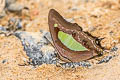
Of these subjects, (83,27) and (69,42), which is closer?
(69,42)

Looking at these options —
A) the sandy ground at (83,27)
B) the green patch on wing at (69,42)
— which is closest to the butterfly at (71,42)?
the green patch on wing at (69,42)

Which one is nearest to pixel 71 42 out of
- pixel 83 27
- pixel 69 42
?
pixel 69 42

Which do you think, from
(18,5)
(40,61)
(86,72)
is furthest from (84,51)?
(18,5)

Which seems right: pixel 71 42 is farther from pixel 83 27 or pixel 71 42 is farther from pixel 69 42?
pixel 83 27

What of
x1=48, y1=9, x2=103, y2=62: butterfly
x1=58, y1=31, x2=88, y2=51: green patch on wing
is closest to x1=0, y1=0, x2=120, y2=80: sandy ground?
x1=48, y1=9, x2=103, y2=62: butterfly

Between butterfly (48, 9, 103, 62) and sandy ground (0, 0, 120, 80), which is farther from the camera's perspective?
butterfly (48, 9, 103, 62)

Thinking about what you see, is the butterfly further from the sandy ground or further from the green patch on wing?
the sandy ground
